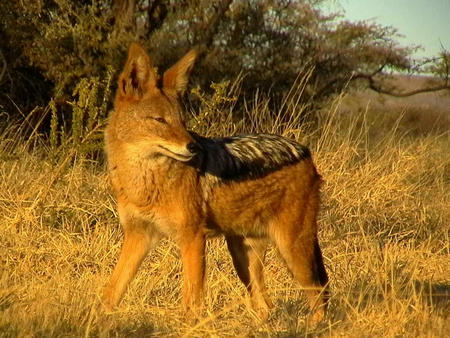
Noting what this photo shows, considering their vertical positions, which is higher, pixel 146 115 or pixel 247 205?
pixel 146 115

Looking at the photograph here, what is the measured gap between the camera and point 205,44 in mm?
18109


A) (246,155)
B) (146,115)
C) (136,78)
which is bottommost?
(246,155)

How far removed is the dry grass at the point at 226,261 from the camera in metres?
4.86

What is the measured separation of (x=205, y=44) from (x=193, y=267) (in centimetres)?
1298

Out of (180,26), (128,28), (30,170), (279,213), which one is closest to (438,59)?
(180,26)

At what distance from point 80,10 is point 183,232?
1113 cm

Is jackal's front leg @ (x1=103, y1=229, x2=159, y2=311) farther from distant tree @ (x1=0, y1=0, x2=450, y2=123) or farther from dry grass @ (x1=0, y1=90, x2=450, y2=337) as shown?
distant tree @ (x1=0, y1=0, x2=450, y2=123)

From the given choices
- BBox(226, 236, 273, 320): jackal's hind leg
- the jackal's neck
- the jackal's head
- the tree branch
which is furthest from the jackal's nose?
the tree branch

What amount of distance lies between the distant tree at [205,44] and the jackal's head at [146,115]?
6.84 m

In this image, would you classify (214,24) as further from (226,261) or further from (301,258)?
(301,258)

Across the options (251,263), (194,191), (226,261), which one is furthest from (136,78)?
(226,261)

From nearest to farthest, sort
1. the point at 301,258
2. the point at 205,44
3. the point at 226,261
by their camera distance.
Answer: the point at 301,258 → the point at 226,261 → the point at 205,44

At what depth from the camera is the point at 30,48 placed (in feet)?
51.2

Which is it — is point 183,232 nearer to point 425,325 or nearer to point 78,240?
point 425,325
